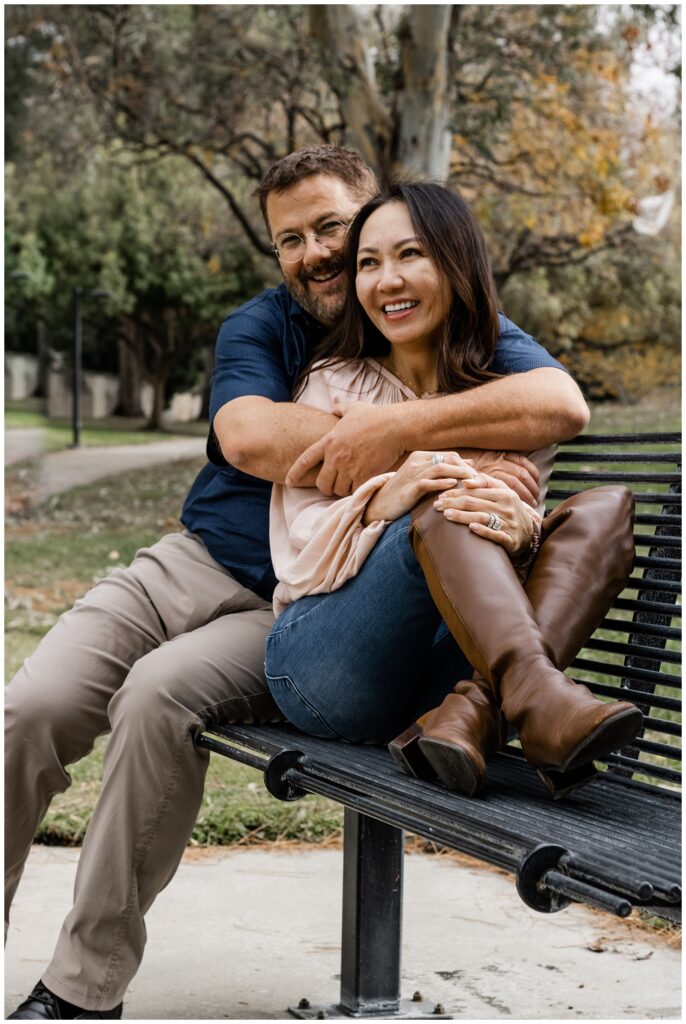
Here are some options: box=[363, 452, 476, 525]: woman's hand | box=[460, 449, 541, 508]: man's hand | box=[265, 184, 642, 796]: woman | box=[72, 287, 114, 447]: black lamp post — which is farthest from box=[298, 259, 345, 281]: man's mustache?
box=[72, 287, 114, 447]: black lamp post

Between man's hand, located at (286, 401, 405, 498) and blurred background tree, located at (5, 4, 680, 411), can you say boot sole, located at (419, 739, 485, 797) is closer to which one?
man's hand, located at (286, 401, 405, 498)

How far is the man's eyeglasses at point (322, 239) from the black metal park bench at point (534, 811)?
2.54ft

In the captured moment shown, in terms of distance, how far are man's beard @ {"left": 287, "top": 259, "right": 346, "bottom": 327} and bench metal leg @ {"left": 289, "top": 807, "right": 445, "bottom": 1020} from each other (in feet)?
3.96

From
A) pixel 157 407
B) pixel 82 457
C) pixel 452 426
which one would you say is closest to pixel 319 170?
pixel 452 426

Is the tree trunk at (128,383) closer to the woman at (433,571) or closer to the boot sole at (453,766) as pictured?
the woman at (433,571)

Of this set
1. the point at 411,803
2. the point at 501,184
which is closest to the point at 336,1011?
the point at 411,803

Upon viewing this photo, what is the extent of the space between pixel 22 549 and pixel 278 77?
5.48 meters

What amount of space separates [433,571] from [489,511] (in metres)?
0.15

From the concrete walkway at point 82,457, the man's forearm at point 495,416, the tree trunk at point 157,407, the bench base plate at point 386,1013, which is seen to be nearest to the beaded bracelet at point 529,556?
the man's forearm at point 495,416

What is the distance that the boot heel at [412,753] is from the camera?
2.20m

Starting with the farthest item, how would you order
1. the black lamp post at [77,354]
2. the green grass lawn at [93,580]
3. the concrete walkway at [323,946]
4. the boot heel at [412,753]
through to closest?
the black lamp post at [77,354] → the green grass lawn at [93,580] → the concrete walkway at [323,946] → the boot heel at [412,753]

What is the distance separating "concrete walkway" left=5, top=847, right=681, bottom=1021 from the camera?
3.11m

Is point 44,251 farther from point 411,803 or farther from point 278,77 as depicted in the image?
point 411,803

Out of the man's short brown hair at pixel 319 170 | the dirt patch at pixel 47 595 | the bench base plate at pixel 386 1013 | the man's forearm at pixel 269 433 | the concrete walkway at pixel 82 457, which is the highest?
the man's short brown hair at pixel 319 170
